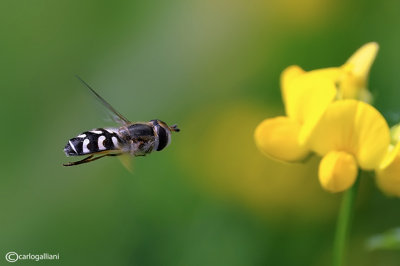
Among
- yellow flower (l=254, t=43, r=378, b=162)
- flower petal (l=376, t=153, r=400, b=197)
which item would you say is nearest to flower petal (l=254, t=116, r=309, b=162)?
yellow flower (l=254, t=43, r=378, b=162)

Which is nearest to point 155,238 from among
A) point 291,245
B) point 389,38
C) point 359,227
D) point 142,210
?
point 142,210

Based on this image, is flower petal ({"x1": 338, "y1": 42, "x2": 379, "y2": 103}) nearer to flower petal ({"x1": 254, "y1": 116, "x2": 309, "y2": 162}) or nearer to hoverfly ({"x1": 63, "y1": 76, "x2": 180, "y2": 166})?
flower petal ({"x1": 254, "y1": 116, "x2": 309, "y2": 162})

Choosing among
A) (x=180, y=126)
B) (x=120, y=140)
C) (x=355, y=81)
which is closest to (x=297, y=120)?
(x=355, y=81)

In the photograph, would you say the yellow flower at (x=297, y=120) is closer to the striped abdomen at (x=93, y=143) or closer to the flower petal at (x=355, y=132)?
the flower petal at (x=355, y=132)

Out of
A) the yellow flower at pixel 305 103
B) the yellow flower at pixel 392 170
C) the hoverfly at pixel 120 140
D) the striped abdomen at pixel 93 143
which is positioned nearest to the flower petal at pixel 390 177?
the yellow flower at pixel 392 170

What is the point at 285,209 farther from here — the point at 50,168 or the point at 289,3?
the point at 289,3

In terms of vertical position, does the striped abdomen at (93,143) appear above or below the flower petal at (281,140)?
above
